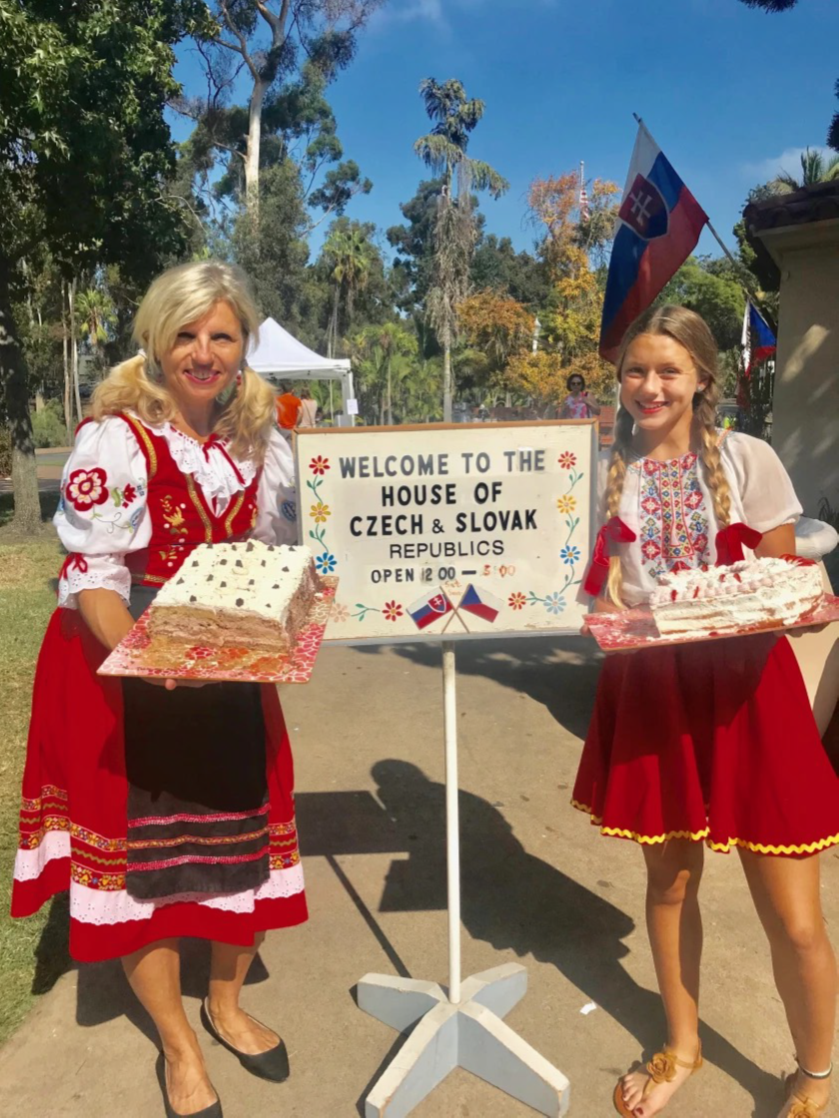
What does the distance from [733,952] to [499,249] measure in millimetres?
68911

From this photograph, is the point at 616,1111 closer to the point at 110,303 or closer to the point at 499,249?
the point at 110,303

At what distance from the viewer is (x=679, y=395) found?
2041mm

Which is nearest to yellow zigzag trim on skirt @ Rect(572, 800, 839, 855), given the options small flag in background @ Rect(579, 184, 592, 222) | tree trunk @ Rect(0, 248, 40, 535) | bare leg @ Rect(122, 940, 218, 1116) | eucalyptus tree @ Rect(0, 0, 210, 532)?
bare leg @ Rect(122, 940, 218, 1116)

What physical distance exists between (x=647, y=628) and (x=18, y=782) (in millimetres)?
3433

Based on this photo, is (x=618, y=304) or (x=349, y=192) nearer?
(x=618, y=304)

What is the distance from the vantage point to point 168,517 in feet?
6.91

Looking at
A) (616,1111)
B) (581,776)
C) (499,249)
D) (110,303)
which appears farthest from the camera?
(499,249)

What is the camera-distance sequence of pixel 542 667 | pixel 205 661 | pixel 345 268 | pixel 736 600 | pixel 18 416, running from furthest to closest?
1. pixel 345 268
2. pixel 18 416
3. pixel 542 667
4. pixel 736 600
5. pixel 205 661

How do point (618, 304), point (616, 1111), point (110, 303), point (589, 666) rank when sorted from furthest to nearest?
point (110, 303) → point (589, 666) → point (618, 304) → point (616, 1111)

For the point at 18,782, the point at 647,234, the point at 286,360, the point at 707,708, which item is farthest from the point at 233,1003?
the point at 286,360

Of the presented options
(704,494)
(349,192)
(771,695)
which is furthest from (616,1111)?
(349,192)

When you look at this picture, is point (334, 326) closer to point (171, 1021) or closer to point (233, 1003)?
point (233, 1003)

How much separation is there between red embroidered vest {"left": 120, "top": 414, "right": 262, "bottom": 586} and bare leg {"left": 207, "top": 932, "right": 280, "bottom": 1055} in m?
1.08

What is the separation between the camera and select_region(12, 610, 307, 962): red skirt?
6.88 feet
